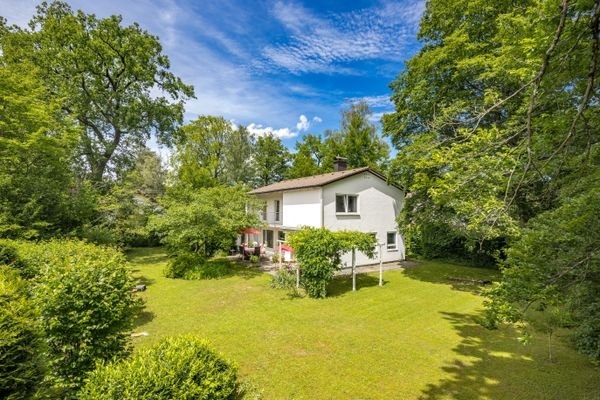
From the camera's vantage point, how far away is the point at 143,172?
31.5 m

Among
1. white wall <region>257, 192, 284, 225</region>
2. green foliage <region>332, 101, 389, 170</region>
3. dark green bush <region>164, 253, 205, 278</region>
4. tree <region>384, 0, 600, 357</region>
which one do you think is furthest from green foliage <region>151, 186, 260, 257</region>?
green foliage <region>332, 101, 389, 170</region>

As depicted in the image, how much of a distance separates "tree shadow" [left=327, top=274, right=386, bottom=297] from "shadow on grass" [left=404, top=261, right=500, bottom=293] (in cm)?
268

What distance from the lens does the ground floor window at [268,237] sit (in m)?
22.9

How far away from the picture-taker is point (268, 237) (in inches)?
915

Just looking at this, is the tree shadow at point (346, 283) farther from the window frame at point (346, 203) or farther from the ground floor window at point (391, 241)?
the ground floor window at point (391, 241)

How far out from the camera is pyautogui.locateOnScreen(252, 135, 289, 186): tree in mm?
38562

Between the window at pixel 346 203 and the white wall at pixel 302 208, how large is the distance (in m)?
1.43

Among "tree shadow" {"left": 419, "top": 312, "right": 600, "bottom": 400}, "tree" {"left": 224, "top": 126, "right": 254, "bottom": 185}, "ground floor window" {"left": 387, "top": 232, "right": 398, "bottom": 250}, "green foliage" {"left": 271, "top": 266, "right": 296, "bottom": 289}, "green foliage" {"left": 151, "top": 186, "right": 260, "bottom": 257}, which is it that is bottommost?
"tree shadow" {"left": 419, "top": 312, "right": 600, "bottom": 400}

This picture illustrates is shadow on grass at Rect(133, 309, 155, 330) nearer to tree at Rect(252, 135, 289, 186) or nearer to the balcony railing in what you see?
the balcony railing

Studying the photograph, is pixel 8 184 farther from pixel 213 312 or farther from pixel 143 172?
pixel 143 172

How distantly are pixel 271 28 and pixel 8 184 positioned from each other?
14.5 meters

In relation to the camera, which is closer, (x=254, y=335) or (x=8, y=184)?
(x=254, y=335)

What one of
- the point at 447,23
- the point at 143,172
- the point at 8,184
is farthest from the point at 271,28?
the point at 143,172

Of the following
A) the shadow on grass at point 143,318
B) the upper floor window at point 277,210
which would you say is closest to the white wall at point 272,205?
the upper floor window at point 277,210
